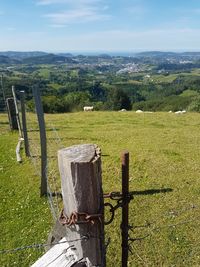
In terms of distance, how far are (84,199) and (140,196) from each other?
7032mm

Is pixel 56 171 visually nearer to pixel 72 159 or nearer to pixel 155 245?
pixel 155 245

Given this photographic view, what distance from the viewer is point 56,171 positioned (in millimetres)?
12281

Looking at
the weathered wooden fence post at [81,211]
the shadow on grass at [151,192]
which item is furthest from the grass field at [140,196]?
the weathered wooden fence post at [81,211]

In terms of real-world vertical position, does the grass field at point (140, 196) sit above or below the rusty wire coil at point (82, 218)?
below

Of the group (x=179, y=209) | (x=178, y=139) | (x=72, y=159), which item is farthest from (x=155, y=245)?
Answer: (x=178, y=139)

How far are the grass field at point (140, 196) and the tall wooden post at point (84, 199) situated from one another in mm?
1962

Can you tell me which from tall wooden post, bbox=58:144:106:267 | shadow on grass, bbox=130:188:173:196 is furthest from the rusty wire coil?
shadow on grass, bbox=130:188:173:196

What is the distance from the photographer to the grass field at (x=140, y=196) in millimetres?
7731

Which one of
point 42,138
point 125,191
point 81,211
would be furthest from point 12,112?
point 81,211

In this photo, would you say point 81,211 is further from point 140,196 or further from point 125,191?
point 140,196

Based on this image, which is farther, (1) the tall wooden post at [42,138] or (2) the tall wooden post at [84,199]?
(1) the tall wooden post at [42,138]

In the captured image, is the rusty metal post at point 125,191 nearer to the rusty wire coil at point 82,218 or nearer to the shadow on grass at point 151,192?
the rusty wire coil at point 82,218

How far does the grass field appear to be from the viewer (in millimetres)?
7731

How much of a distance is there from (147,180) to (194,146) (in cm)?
544
